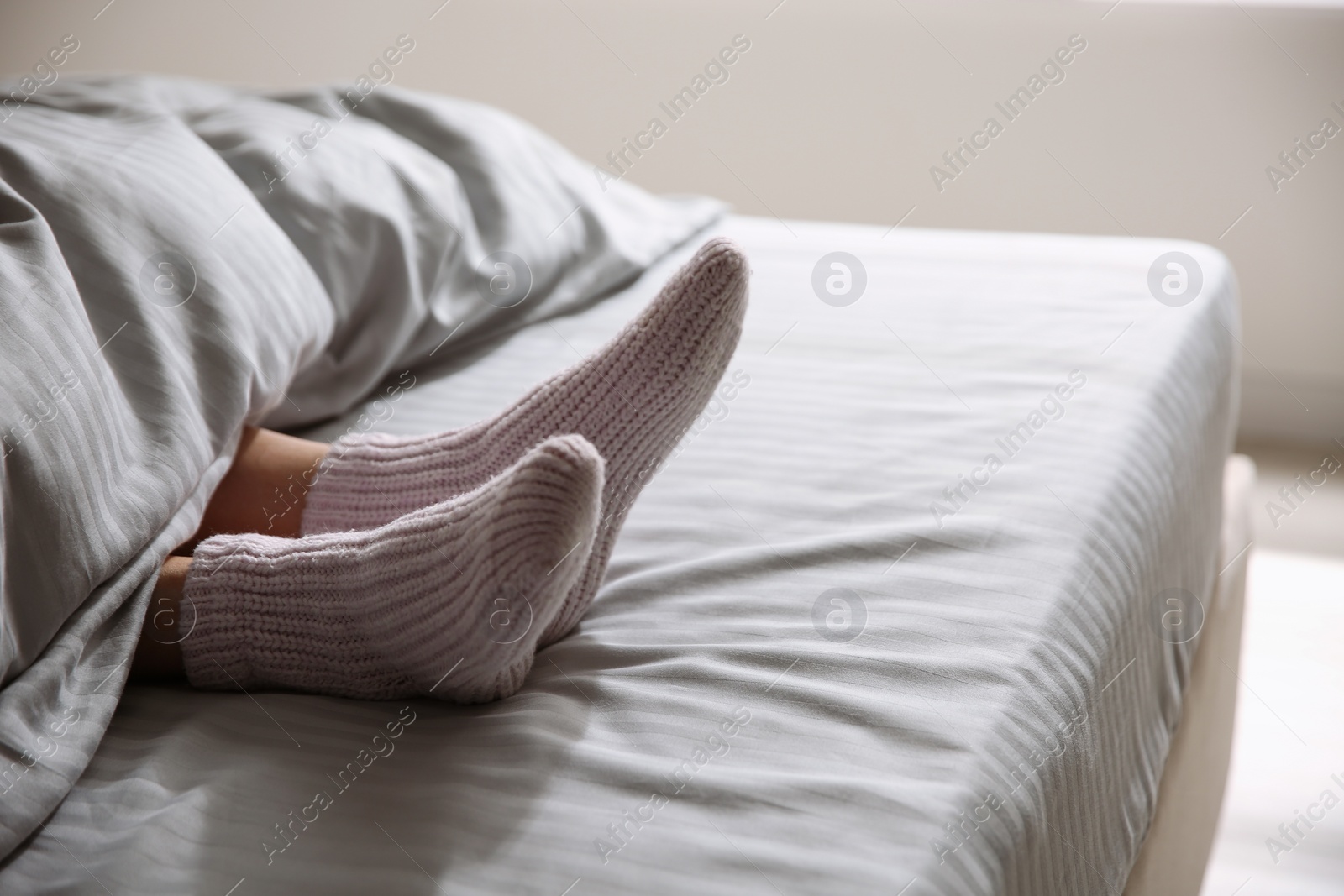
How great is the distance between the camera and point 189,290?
0.76 m

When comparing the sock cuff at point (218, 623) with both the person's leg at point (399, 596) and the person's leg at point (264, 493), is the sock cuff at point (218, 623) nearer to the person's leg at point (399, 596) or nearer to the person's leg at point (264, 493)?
the person's leg at point (399, 596)

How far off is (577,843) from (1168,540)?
58 centimetres

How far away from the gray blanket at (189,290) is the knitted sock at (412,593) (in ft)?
0.17

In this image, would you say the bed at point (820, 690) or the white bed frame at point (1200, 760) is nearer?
the bed at point (820, 690)

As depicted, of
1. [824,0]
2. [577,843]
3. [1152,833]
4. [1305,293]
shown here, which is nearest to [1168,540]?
[1152,833]

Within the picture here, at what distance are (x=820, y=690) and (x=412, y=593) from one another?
217 mm

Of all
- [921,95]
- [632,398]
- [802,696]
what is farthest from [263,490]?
[921,95]

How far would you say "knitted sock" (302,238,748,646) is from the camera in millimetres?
650

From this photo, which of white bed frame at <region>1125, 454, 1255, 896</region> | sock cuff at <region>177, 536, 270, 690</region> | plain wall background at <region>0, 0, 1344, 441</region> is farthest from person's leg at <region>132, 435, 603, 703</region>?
plain wall background at <region>0, 0, 1344, 441</region>

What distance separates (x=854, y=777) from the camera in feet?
1.69

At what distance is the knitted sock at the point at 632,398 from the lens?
65 centimetres

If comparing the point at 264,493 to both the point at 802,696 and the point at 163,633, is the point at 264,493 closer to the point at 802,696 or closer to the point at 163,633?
the point at 163,633

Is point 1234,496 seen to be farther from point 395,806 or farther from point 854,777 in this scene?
point 395,806

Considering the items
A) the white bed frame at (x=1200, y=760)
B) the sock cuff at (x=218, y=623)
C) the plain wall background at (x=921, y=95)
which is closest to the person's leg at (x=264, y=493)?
the sock cuff at (x=218, y=623)
